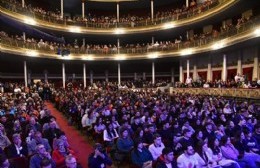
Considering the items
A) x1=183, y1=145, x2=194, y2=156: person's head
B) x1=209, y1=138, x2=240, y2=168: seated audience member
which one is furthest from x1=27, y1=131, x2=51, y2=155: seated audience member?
x1=209, y1=138, x2=240, y2=168: seated audience member

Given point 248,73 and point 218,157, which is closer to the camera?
point 218,157

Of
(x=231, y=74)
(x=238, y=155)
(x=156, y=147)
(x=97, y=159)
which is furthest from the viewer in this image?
(x=231, y=74)

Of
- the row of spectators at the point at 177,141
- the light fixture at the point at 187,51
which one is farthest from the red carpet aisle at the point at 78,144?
the light fixture at the point at 187,51

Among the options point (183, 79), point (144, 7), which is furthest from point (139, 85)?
point (144, 7)

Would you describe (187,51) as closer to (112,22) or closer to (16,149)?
(112,22)

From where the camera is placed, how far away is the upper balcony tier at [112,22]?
74.5 ft

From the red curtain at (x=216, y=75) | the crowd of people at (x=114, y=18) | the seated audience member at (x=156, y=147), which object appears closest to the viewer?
the seated audience member at (x=156, y=147)

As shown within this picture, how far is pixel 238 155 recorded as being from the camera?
7219mm

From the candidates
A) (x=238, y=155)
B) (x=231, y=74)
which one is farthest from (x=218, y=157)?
(x=231, y=74)

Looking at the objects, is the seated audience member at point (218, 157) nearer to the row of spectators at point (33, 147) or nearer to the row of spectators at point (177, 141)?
the row of spectators at point (177, 141)

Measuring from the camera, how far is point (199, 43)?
84.0 feet

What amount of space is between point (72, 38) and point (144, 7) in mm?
9796

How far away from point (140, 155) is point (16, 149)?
9.25 ft

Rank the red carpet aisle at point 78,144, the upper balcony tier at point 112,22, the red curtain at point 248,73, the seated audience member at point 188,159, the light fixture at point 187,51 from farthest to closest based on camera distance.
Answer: the light fixture at point 187,51 → the upper balcony tier at point 112,22 → the red curtain at point 248,73 → the red carpet aisle at point 78,144 → the seated audience member at point 188,159
